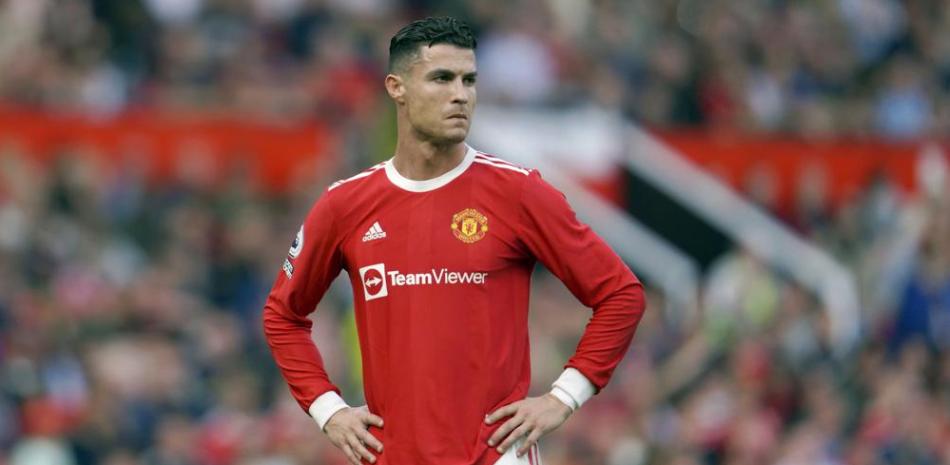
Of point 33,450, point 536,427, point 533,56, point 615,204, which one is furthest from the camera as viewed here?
point 533,56

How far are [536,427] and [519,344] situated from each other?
0.30 metres

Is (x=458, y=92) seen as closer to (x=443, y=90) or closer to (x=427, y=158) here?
(x=443, y=90)

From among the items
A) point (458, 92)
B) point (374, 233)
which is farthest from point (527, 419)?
point (458, 92)

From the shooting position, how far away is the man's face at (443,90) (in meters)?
6.84

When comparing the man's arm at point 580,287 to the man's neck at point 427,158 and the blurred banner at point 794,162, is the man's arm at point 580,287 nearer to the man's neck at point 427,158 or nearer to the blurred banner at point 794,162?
the man's neck at point 427,158

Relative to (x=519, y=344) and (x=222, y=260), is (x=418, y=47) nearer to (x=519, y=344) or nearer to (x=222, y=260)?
(x=519, y=344)

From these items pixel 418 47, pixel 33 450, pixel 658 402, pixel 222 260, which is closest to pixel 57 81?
pixel 222 260

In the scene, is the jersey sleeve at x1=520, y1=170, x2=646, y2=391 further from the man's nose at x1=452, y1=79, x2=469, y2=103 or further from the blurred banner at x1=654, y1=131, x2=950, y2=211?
the blurred banner at x1=654, y1=131, x2=950, y2=211

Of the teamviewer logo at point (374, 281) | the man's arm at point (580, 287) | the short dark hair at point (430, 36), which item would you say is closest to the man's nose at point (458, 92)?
the short dark hair at point (430, 36)

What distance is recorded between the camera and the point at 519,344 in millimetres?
6953

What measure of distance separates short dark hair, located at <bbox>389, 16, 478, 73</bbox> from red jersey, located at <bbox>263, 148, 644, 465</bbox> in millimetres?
395

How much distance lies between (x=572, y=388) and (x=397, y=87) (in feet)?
3.87

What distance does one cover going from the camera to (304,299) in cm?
725

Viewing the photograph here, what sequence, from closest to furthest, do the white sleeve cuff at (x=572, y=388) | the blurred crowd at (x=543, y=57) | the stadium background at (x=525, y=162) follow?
the white sleeve cuff at (x=572, y=388), the stadium background at (x=525, y=162), the blurred crowd at (x=543, y=57)
